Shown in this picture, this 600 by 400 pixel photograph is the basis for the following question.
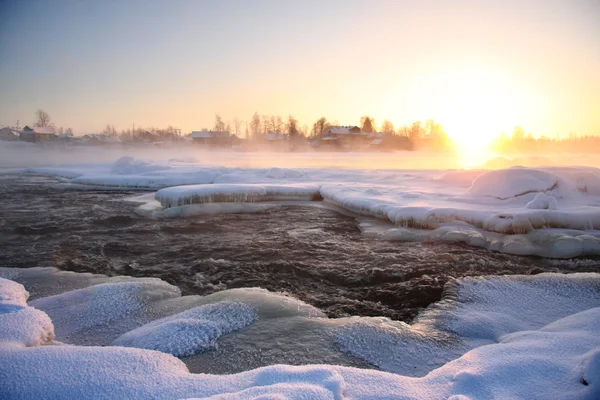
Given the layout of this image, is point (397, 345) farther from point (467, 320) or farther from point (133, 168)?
point (133, 168)

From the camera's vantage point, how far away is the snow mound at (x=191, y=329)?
3.62 metres

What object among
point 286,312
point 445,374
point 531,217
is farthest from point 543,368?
point 531,217

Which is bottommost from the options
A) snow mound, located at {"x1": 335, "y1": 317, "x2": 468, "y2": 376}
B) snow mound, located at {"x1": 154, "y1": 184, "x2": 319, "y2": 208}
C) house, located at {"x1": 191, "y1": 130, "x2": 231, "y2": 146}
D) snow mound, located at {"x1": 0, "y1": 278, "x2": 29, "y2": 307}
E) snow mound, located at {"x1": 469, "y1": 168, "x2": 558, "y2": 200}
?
snow mound, located at {"x1": 335, "y1": 317, "x2": 468, "y2": 376}

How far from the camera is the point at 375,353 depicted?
12.1 feet

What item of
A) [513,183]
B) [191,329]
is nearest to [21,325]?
[191,329]

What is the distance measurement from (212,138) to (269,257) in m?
71.1

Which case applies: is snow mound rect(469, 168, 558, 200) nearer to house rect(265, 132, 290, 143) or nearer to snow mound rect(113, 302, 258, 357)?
snow mound rect(113, 302, 258, 357)

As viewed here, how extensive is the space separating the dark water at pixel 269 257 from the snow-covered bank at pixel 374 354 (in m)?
0.69

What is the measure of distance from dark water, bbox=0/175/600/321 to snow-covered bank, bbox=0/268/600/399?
69 centimetres

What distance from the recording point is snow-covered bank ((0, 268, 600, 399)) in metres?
2.47

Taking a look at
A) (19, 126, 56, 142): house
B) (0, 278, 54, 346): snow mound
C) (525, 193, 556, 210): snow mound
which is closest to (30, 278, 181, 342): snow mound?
(0, 278, 54, 346): snow mound

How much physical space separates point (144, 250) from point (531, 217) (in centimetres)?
947

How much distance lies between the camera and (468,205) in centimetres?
1080

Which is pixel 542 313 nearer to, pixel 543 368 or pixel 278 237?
pixel 543 368
